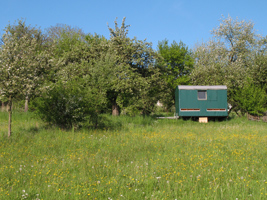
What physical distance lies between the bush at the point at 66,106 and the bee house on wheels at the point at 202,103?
10629mm

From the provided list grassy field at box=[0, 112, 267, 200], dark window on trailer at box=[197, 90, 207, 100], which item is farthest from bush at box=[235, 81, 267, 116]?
grassy field at box=[0, 112, 267, 200]

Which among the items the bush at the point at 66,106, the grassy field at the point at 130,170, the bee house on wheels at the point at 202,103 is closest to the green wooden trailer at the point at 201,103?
the bee house on wheels at the point at 202,103

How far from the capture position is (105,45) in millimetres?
25203

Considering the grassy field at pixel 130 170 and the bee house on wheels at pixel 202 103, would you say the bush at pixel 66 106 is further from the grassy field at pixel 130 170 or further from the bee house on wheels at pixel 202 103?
the bee house on wheels at pixel 202 103

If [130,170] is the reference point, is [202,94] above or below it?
above

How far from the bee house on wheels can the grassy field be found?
1251 centimetres

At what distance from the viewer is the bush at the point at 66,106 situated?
1374 cm

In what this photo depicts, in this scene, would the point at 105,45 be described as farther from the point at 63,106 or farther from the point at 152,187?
the point at 152,187

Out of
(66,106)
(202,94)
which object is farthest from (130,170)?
(202,94)

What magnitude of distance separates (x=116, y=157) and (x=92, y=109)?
22.1ft

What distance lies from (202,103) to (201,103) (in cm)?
9

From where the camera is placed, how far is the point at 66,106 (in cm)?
1353

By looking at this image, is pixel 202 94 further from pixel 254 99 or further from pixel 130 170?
pixel 130 170

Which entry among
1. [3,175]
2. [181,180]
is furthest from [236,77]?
[3,175]
